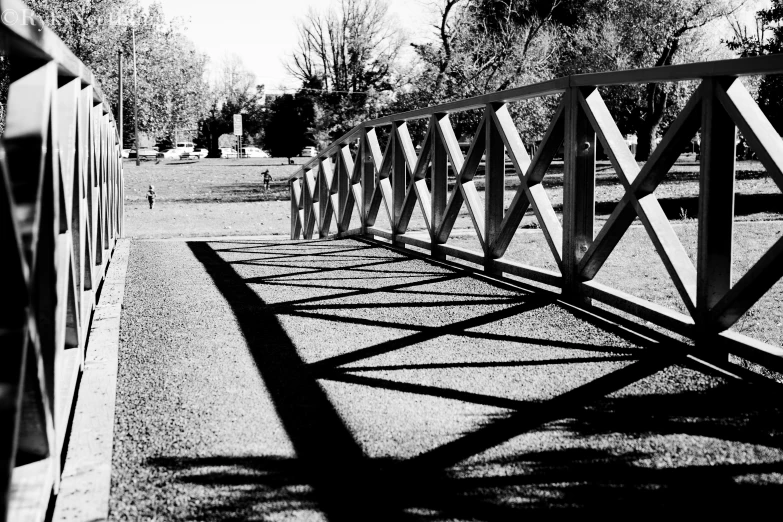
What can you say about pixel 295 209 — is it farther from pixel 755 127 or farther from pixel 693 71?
pixel 755 127

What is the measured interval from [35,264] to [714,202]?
3131 millimetres

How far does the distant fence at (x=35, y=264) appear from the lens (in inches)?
70.3

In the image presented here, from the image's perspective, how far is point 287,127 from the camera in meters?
65.8

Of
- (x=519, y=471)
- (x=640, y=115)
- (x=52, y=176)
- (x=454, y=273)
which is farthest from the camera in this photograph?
(x=640, y=115)

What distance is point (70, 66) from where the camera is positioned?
3.38m

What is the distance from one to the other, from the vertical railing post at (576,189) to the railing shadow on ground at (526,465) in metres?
1.59

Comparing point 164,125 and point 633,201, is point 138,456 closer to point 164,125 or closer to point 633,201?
point 633,201

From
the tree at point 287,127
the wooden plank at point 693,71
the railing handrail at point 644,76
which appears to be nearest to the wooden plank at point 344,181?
the railing handrail at point 644,76

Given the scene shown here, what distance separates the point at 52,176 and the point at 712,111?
2962 millimetres

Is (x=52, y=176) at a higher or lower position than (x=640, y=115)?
lower

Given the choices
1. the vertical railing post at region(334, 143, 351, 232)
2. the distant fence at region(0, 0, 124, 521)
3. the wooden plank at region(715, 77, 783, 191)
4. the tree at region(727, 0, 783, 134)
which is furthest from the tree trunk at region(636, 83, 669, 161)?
the distant fence at region(0, 0, 124, 521)

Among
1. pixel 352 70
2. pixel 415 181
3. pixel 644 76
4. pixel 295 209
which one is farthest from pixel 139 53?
pixel 644 76

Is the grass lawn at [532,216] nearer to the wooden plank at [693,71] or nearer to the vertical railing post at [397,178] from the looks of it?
the vertical railing post at [397,178]

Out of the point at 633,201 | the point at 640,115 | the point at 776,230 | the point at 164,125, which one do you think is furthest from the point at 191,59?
the point at 633,201
